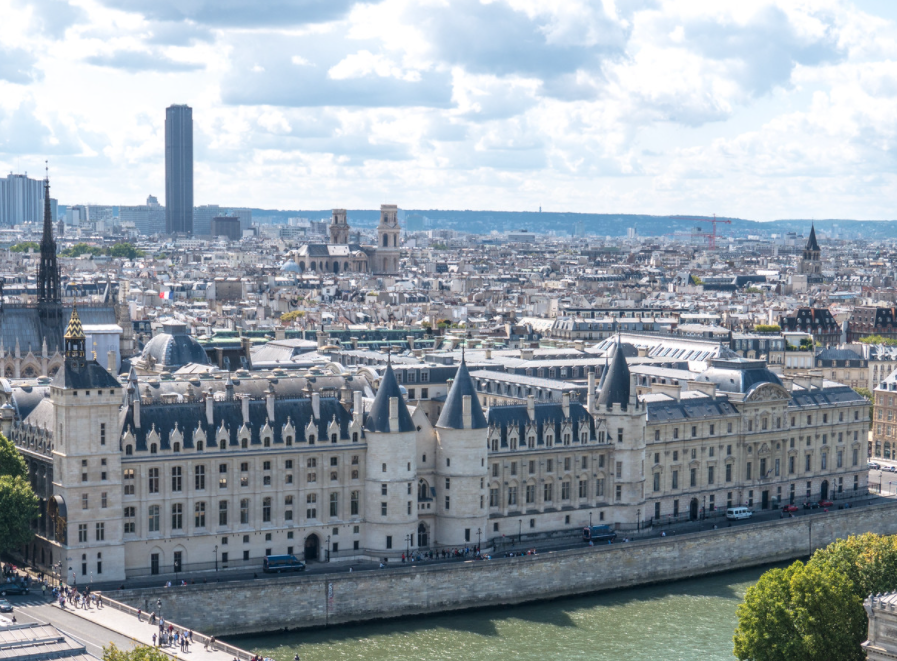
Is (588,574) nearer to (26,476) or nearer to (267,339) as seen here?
(26,476)

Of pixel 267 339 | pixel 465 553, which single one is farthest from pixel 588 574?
pixel 267 339

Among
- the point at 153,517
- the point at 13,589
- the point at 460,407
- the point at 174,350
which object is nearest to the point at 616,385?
the point at 460,407

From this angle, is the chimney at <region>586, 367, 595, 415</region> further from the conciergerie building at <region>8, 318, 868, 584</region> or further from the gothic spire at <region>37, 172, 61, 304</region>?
the gothic spire at <region>37, 172, 61, 304</region>

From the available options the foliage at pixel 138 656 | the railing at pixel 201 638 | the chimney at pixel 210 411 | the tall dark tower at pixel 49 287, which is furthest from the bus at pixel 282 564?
the tall dark tower at pixel 49 287

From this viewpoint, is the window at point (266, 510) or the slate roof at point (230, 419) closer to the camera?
the slate roof at point (230, 419)

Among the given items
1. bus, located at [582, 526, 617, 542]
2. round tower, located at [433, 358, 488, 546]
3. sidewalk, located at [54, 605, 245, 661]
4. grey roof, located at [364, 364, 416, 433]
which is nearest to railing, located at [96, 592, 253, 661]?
sidewalk, located at [54, 605, 245, 661]

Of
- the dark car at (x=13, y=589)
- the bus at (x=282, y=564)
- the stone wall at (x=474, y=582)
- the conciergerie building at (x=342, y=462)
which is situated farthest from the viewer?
the bus at (x=282, y=564)

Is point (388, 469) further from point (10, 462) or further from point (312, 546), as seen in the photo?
point (10, 462)

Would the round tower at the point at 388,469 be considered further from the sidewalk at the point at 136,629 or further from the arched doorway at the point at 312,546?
the sidewalk at the point at 136,629
